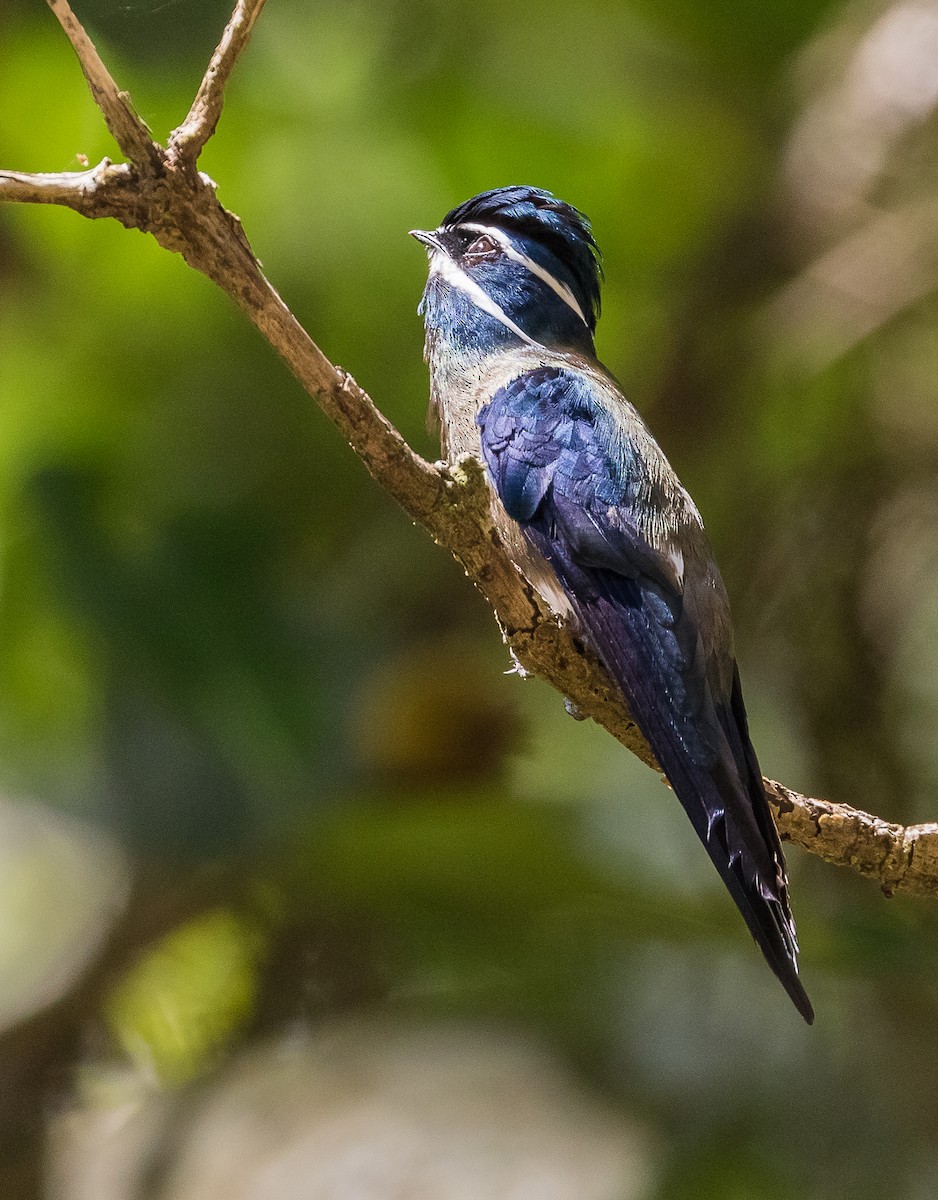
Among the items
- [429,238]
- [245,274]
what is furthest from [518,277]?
[245,274]

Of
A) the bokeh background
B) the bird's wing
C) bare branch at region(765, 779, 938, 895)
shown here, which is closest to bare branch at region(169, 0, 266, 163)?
the bird's wing

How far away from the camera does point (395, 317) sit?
10.0ft

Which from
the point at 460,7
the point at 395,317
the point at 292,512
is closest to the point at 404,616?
the point at 292,512

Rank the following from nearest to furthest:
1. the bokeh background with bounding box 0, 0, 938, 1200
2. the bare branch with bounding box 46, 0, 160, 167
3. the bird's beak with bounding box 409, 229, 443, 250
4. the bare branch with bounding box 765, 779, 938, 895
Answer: the bare branch with bounding box 46, 0, 160, 167 → the bare branch with bounding box 765, 779, 938, 895 → the bird's beak with bounding box 409, 229, 443, 250 → the bokeh background with bounding box 0, 0, 938, 1200

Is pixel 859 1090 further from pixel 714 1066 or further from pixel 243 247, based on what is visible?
pixel 243 247

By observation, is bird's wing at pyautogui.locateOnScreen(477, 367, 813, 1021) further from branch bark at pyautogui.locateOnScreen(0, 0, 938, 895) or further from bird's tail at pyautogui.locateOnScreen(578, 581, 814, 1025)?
branch bark at pyautogui.locateOnScreen(0, 0, 938, 895)

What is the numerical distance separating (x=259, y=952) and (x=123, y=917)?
1.07 feet

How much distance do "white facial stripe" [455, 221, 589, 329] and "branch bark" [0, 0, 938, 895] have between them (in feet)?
2.34

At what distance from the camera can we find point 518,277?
2162 mm

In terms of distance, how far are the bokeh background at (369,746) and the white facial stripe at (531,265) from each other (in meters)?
0.66

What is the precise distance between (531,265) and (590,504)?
0.54 metres

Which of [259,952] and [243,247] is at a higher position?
[243,247]

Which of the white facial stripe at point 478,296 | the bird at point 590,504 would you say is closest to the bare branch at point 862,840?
the bird at point 590,504

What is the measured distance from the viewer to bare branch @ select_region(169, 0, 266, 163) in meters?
1.34
